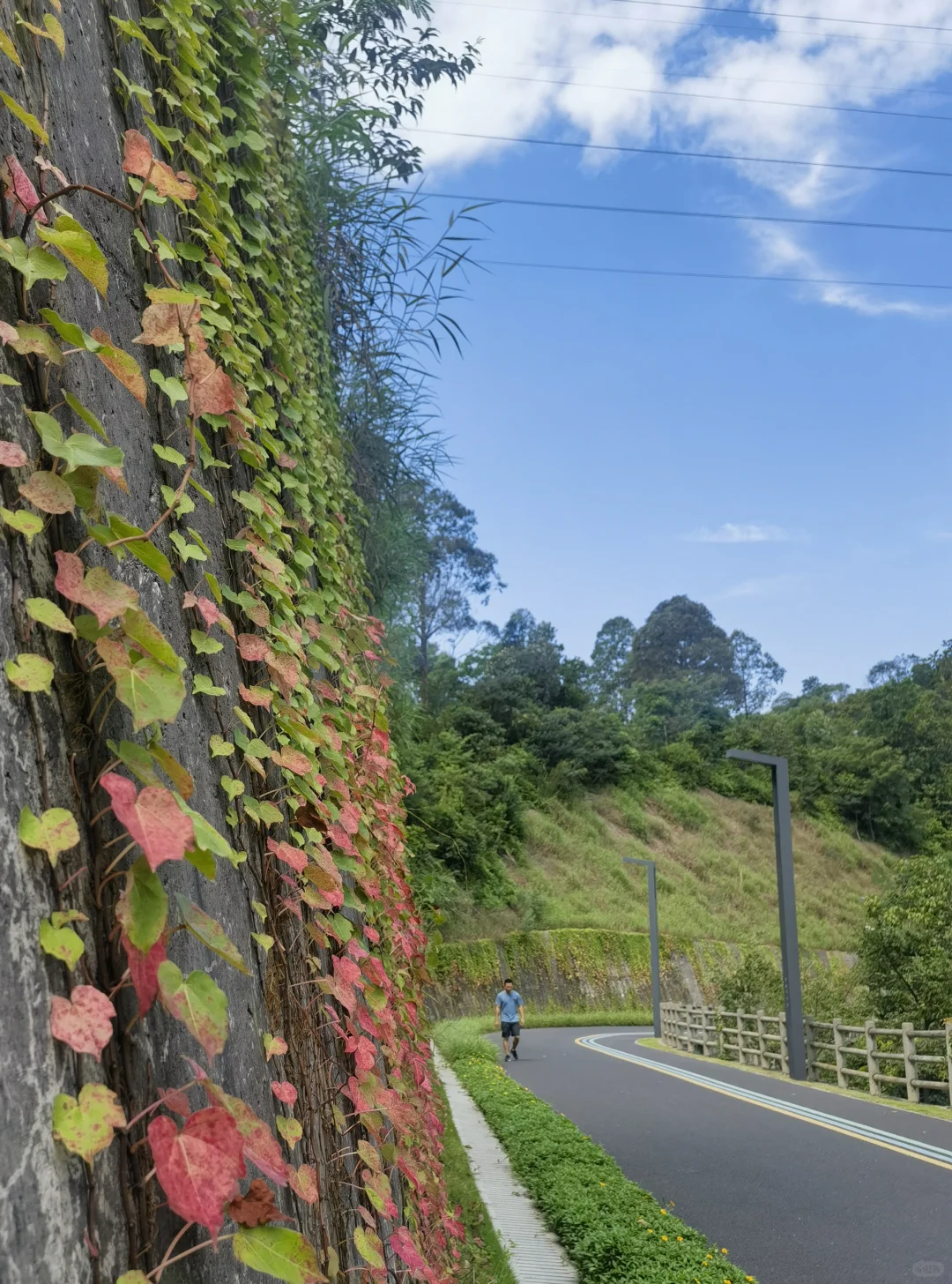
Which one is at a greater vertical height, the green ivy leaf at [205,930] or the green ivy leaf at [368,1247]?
the green ivy leaf at [205,930]

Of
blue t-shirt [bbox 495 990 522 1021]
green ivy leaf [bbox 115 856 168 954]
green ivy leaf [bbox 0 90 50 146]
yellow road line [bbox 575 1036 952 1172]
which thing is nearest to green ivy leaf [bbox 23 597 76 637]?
green ivy leaf [bbox 115 856 168 954]

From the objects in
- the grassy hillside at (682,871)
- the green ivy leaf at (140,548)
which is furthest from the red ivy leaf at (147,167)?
the grassy hillside at (682,871)

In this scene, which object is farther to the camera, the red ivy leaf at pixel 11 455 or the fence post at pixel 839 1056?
the fence post at pixel 839 1056

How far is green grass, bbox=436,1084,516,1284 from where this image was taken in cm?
493

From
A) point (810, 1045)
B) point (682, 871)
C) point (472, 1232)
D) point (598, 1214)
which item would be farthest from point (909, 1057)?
point (682, 871)

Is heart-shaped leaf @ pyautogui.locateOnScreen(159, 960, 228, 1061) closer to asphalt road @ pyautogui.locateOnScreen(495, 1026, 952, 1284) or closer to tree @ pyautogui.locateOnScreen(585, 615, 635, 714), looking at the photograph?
asphalt road @ pyautogui.locateOnScreen(495, 1026, 952, 1284)

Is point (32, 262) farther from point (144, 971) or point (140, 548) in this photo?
point (144, 971)

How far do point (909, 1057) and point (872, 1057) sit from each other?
1.01 meters

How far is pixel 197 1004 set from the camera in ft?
3.41

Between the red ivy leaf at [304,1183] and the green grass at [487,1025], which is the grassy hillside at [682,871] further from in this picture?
the red ivy leaf at [304,1183]

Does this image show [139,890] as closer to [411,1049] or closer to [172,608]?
[172,608]

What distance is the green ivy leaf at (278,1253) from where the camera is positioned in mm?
1035

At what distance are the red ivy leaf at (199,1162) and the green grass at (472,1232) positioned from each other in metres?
4.21

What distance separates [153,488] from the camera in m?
1.65
